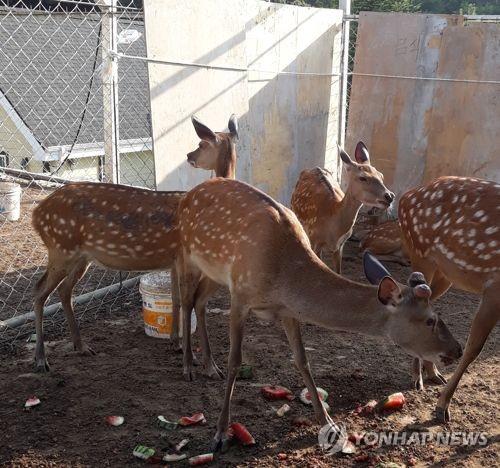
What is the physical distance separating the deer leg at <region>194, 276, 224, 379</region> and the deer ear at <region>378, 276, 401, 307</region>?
5.11 feet

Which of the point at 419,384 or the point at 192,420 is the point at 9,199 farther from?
the point at 419,384

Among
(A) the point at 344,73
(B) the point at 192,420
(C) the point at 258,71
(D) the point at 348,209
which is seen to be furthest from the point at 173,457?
(A) the point at 344,73

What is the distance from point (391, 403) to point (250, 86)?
426 cm

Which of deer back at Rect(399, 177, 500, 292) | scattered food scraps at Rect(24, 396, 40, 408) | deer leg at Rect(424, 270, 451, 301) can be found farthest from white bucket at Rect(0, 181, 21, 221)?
deer leg at Rect(424, 270, 451, 301)

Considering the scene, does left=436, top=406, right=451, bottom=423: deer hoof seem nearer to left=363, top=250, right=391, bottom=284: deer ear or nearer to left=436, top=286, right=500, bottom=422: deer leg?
left=436, top=286, right=500, bottom=422: deer leg

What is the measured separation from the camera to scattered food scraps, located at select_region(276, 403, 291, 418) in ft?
14.0

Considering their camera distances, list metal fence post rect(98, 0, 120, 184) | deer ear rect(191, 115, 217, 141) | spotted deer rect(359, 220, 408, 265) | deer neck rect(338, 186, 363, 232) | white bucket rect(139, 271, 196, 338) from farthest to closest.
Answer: spotted deer rect(359, 220, 408, 265) < deer neck rect(338, 186, 363, 232) < deer ear rect(191, 115, 217, 141) < metal fence post rect(98, 0, 120, 184) < white bucket rect(139, 271, 196, 338)

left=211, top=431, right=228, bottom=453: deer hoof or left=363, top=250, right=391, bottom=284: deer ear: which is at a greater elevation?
left=363, top=250, right=391, bottom=284: deer ear

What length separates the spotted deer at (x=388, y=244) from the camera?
7.82 meters

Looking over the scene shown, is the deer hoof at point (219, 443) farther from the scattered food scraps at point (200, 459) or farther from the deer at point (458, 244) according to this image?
the deer at point (458, 244)

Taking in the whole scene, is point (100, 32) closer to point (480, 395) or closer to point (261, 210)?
point (261, 210)

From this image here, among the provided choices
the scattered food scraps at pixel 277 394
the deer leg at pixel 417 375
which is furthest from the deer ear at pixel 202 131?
the deer leg at pixel 417 375

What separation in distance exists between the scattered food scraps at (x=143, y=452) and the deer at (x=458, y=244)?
1.82 metres

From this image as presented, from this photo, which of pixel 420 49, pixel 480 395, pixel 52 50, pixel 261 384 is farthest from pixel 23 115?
pixel 480 395
